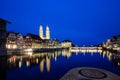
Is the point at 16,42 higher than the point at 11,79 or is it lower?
higher

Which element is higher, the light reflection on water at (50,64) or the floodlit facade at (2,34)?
the floodlit facade at (2,34)

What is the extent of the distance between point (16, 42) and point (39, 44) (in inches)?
1958

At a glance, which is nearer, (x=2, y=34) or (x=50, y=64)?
(x=50, y=64)

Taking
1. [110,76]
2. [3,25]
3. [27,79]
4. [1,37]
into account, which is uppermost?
[3,25]

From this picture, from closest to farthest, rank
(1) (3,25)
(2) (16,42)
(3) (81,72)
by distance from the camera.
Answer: (3) (81,72) < (1) (3,25) < (2) (16,42)

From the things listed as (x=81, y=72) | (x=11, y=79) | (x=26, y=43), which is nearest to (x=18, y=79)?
(x=11, y=79)

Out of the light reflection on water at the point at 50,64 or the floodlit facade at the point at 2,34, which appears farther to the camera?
the floodlit facade at the point at 2,34

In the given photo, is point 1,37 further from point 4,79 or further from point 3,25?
point 4,79

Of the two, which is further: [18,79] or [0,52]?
[0,52]

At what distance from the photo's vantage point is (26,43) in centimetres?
12825

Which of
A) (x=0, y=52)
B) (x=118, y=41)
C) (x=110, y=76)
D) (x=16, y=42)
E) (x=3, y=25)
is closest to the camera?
(x=110, y=76)

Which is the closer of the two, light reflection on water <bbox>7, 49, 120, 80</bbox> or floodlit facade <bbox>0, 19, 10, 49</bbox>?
light reflection on water <bbox>7, 49, 120, 80</bbox>

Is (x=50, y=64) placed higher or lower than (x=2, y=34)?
lower

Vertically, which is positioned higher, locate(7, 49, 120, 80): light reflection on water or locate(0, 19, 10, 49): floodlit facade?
locate(0, 19, 10, 49): floodlit facade
